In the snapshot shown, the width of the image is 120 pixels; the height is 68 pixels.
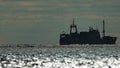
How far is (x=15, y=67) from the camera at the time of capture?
77.5 meters

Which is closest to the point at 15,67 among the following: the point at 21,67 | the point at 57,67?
the point at 21,67

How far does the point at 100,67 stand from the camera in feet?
257

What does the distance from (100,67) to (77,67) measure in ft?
11.0

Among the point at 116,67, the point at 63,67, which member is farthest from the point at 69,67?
the point at 116,67

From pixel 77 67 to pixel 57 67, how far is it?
127 inches

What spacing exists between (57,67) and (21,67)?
5232 millimetres

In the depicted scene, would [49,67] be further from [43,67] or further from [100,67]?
[100,67]

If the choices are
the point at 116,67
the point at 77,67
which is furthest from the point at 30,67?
the point at 116,67

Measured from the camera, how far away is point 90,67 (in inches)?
3068

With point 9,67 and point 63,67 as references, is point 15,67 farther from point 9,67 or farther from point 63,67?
point 63,67

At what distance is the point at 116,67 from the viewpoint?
78812 mm

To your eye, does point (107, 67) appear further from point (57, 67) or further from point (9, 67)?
point (9, 67)

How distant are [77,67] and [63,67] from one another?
7.18 ft

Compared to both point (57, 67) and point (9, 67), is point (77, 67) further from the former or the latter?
point (9, 67)
